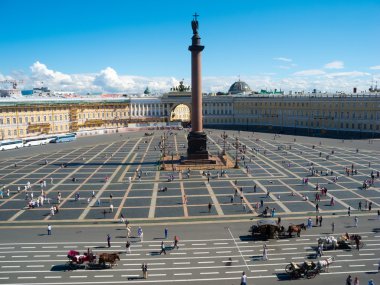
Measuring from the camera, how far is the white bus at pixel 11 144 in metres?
Result: 84.3

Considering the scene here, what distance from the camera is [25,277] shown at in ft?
79.4

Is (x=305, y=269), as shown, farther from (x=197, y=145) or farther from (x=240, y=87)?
(x=240, y=87)

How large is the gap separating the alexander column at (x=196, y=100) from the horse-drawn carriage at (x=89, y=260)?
127ft

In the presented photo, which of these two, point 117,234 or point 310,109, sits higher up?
point 310,109

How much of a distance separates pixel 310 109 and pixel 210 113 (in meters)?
36.9

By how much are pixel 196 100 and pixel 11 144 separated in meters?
47.3

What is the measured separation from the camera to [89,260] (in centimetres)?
2544

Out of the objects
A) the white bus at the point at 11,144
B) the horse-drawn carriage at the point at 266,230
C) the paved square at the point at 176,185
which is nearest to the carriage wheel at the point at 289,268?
the horse-drawn carriage at the point at 266,230

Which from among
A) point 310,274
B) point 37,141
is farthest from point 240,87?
point 310,274

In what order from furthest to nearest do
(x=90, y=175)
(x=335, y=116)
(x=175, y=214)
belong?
(x=335, y=116) < (x=90, y=175) < (x=175, y=214)

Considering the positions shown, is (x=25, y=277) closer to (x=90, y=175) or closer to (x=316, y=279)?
(x=316, y=279)

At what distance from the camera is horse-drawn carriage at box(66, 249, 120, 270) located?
25.2m

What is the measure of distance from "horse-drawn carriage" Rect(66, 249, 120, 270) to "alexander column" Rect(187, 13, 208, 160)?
38.8m

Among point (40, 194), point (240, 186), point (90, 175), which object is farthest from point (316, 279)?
point (90, 175)
